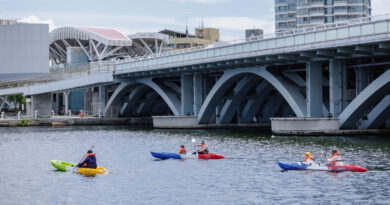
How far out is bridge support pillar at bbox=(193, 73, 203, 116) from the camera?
95.4 metres

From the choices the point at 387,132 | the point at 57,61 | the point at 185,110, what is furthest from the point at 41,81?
the point at 387,132

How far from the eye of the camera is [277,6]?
178625 millimetres

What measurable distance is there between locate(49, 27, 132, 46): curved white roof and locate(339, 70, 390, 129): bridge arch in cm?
8651

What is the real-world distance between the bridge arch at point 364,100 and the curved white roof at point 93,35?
86.5 m

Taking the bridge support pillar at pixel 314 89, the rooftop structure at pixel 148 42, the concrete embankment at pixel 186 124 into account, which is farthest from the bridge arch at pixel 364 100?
the rooftop structure at pixel 148 42

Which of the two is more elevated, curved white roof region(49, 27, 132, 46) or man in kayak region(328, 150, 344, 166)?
Result: curved white roof region(49, 27, 132, 46)

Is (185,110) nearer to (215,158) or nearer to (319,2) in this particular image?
(215,158)

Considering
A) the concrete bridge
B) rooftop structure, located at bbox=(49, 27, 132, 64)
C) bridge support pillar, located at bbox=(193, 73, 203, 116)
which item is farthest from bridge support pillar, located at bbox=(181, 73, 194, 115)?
rooftop structure, located at bbox=(49, 27, 132, 64)

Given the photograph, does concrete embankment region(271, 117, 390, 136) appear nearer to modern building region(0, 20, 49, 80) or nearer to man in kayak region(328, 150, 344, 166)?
man in kayak region(328, 150, 344, 166)

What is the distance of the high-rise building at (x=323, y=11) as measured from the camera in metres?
160

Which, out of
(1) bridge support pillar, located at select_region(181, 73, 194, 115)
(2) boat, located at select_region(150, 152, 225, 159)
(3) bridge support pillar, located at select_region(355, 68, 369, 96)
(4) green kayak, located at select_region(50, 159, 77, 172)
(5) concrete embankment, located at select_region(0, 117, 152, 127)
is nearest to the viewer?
(4) green kayak, located at select_region(50, 159, 77, 172)

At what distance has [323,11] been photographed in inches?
6442

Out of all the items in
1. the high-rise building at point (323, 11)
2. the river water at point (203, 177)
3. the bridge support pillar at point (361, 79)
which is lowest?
the river water at point (203, 177)

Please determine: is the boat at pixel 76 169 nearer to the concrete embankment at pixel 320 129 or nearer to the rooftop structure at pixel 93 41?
the concrete embankment at pixel 320 129
